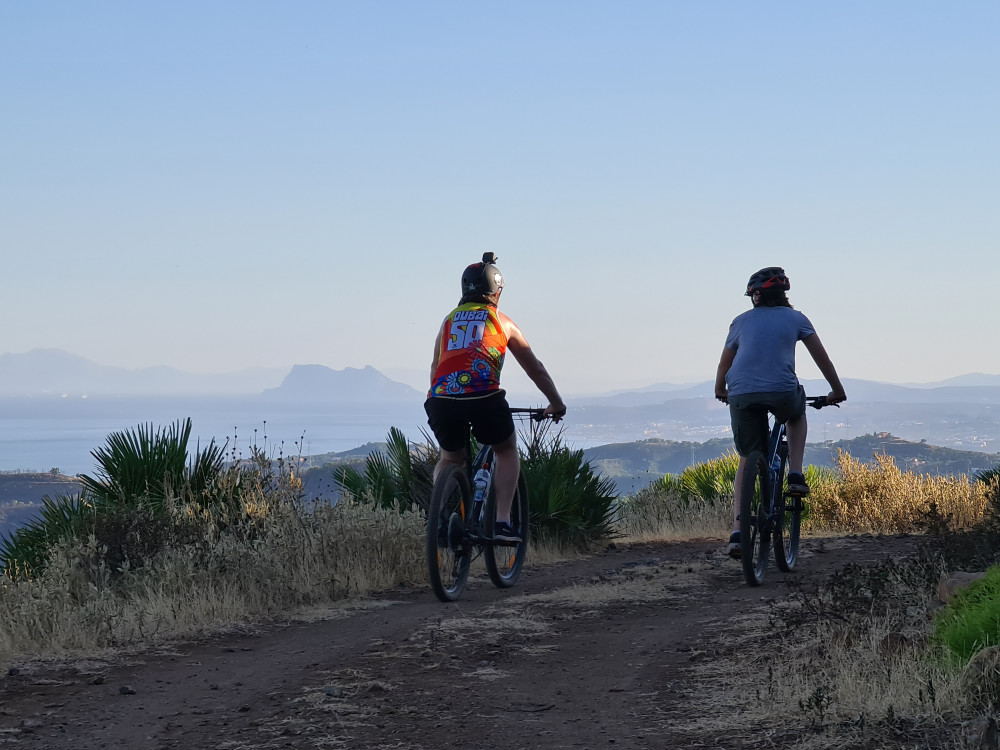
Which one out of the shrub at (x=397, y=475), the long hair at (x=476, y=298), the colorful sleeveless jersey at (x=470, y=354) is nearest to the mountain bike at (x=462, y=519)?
the colorful sleeveless jersey at (x=470, y=354)

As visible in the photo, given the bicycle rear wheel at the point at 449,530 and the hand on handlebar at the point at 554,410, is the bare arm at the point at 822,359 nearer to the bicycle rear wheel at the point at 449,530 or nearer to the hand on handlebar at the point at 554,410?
the hand on handlebar at the point at 554,410

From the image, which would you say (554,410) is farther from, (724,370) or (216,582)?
(216,582)

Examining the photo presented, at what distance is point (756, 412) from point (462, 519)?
2.04m

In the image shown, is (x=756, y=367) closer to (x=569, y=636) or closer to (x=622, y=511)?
(x=569, y=636)

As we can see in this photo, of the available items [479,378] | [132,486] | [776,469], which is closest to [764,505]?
[776,469]

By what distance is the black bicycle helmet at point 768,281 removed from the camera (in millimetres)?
7309

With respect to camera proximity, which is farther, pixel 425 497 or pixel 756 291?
pixel 425 497

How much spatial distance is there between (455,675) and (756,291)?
11.9ft

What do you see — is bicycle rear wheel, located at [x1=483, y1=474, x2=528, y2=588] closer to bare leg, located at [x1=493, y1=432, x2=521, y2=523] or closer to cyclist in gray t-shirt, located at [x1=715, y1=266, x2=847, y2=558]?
bare leg, located at [x1=493, y1=432, x2=521, y2=523]

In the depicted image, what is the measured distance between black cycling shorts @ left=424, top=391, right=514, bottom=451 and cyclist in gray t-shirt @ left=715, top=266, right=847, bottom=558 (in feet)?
4.97

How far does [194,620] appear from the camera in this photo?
21.1 ft

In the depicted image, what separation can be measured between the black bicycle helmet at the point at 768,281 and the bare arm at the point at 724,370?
412 millimetres

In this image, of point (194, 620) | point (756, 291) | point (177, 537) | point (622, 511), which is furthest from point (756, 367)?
point (622, 511)

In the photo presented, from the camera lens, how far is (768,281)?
24.0ft
